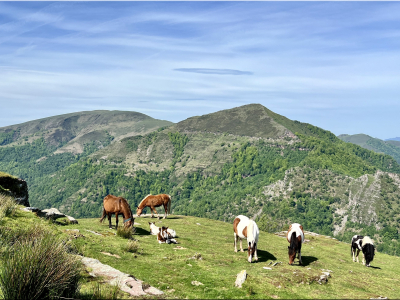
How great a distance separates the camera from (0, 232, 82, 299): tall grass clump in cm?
820

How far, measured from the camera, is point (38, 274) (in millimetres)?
8477

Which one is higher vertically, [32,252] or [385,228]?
[32,252]

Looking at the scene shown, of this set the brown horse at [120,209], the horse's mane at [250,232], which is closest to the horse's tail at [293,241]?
the horse's mane at [250,232]

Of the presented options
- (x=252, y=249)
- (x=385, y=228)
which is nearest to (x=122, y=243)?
(x=252, y=249)

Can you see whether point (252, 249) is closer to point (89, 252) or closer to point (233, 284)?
point (233, 284)

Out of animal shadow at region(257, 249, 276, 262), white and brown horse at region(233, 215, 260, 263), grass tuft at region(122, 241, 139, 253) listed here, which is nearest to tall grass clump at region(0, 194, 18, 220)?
grass tuft at region(122, 241, 139, 253)

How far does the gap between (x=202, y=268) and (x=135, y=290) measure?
5606 millimetres

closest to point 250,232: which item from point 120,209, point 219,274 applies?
point 219,274

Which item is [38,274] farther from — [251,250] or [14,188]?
[14,188]

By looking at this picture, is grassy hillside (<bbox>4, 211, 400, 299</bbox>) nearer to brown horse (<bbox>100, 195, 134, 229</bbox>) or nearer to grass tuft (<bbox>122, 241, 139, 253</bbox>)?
grass tuft (<bbox>122, 241, 139, 253</bbox>)

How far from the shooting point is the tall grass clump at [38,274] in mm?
8195

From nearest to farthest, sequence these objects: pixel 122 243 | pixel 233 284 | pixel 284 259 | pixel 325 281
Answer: pixel 233 284
pixel 325 281
pixel 122 243
pixel 284 259

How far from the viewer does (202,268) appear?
1517 cm

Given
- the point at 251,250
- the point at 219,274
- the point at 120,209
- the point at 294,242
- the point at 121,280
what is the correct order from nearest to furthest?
1. the point at 121,280
2. the point at 219,274
3. the point at 251,250
4. the point at 294,242
5. the point at 120,209
